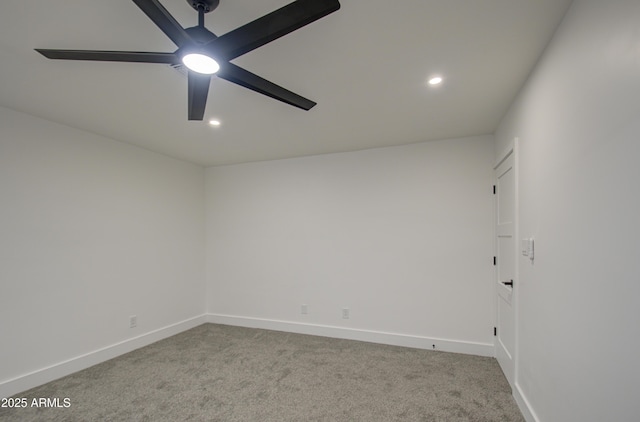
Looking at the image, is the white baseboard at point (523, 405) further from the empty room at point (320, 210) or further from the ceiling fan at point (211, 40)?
the ceiling fan at point (211, 40)

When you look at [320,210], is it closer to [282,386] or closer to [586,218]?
[282,386]

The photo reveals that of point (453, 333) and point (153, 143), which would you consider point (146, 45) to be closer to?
point (153, 143)

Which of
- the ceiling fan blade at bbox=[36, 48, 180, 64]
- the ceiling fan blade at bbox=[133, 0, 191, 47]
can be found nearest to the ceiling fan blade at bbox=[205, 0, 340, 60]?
the ceiling fan blade at bbox=[133, 0, 191, 47]

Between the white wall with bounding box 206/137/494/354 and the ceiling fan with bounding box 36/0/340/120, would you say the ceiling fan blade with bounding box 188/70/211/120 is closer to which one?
the ceiling fan with bounding box 36/0/340/120

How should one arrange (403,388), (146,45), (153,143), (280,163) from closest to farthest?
(146,45) → (403,388) → (153,143) → (280,163)

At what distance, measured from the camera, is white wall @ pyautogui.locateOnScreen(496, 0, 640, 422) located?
104 cm

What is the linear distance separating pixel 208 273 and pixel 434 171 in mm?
3647

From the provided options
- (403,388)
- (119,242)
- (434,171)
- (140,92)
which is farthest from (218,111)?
(403,388)

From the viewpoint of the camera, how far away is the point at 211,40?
136 centimetres

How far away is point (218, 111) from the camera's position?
104 inches

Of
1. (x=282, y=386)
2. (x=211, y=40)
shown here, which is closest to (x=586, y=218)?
(x=211, y=40)

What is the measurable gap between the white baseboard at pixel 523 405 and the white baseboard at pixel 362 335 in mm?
920

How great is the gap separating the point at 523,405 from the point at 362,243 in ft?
7.14

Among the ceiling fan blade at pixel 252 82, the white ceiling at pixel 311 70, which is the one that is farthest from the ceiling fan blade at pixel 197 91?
the white ceiling at pixel 311 70
